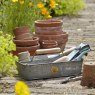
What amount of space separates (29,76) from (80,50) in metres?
0.70

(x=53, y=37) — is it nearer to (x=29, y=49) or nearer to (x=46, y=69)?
(x=29, y=49)

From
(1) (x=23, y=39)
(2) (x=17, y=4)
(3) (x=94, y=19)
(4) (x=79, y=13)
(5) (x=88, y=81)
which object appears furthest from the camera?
(4) (x=79, y=13)

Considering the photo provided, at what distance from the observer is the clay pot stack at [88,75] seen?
4723mm

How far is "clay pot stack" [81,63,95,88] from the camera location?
4.72 m

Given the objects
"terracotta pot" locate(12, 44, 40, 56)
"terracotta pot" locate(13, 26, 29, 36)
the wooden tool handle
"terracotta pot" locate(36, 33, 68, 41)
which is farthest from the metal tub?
"terracotta pot" locate(36, 33, 68, 41)

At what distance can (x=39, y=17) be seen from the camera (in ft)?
25.3

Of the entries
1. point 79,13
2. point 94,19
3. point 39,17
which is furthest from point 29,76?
point 79,13

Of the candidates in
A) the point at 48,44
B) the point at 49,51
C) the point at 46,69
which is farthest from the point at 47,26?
the point at 46,69

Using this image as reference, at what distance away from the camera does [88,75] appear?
15.6ft

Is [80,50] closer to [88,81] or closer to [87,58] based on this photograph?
[88,81]

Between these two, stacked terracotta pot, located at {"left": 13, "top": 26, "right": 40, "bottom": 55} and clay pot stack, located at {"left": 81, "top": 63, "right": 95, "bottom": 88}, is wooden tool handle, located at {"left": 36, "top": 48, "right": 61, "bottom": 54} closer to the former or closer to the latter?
stacked terracotta pot, located at {"left": 13, "top": 26, "right": 40, "bottom": 55}

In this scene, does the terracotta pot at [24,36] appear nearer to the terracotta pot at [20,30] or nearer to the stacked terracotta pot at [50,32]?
the terracotta pot at [20,30]

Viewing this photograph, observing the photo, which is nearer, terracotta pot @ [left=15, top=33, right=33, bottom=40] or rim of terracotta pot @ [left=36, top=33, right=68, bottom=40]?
terracotta pot @ [left=15, top=33, right=33, bottom=40]

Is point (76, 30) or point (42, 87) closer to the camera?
point (42, 87)
